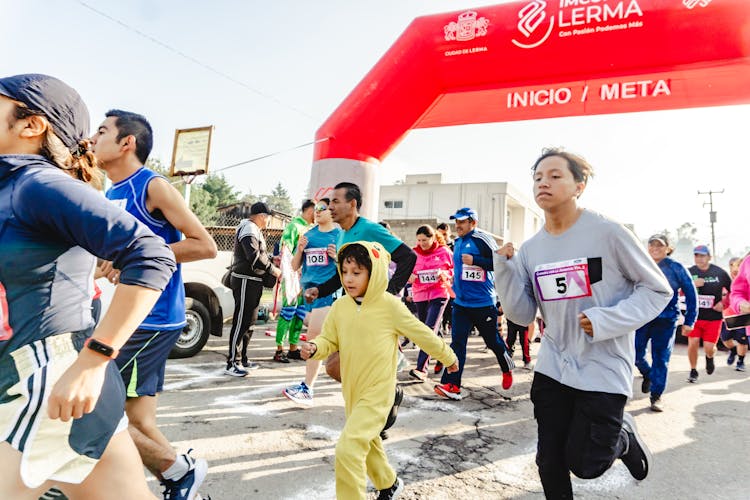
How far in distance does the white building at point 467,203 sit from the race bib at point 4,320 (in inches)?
1391

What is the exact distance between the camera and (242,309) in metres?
5.46

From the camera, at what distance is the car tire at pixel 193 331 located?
5961mm

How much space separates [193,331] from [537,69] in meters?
6.39

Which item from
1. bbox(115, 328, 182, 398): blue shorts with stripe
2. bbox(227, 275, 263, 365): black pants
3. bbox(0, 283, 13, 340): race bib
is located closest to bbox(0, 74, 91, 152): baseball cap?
bbox(0, 283, 13, 340): race bib

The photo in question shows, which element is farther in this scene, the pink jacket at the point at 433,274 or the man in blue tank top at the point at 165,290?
the pink jacket at the point at 433,274

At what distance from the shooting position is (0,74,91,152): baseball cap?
4.25 ft

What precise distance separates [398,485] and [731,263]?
10.0 meters

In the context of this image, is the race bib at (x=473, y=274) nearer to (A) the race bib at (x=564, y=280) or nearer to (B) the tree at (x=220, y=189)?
(A) the race bib at (x=564, y=280)

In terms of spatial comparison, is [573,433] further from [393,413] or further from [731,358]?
[731,358]

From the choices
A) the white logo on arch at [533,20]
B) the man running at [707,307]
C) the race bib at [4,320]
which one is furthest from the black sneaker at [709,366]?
the race bib at [4,320]

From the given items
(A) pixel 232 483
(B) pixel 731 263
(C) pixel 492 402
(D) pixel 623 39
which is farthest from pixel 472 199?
(A) pixel 232 483

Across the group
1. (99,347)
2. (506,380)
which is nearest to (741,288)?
(506,380)

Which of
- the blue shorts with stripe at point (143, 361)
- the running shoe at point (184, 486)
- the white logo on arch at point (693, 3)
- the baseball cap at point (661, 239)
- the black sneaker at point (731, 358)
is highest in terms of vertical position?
the white logo on arch at point (693, 3)

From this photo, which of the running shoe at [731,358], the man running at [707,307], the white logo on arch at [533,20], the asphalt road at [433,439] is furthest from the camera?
the running shoe at [731,358]
